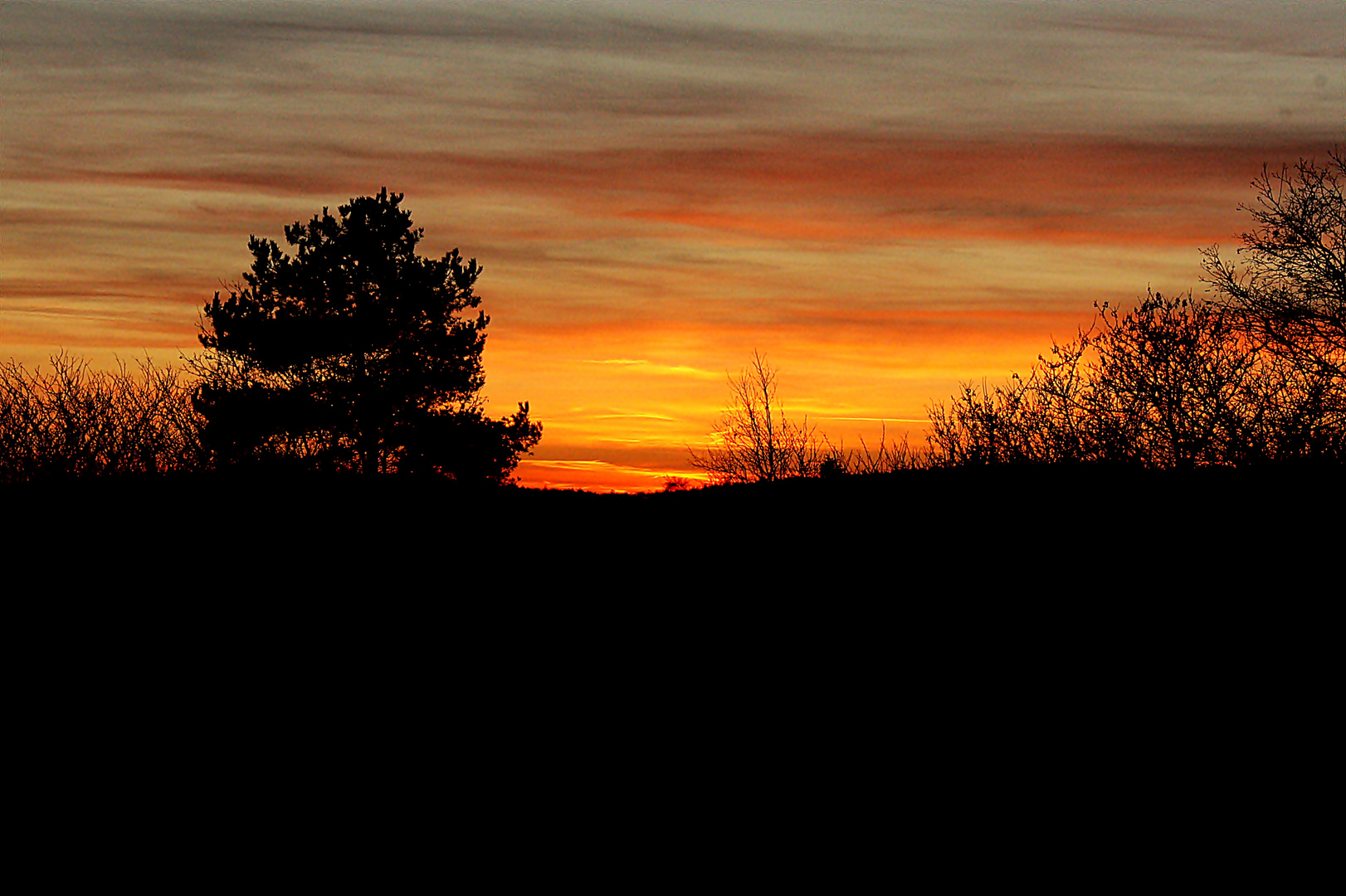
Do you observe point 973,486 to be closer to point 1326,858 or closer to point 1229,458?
point 1326,858

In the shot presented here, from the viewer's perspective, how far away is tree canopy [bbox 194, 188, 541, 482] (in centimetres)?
2764

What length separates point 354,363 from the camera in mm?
28484

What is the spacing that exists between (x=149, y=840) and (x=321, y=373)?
23.9m

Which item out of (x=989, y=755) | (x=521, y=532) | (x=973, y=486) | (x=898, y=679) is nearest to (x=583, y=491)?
(x=521, y=532)

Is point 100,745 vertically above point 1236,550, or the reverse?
point 1236,550

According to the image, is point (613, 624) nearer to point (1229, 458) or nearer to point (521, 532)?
point (521, 532)

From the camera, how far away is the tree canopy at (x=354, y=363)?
27641mm

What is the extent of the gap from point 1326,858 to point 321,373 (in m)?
26.5

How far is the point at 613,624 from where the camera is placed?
905cm

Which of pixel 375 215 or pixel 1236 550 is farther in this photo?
pixel 375 215

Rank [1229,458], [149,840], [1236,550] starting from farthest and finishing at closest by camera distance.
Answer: [1229,458], [1236,550], [149,840]

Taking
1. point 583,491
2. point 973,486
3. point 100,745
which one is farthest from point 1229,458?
point 100,745

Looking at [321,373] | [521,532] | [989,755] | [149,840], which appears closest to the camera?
[149,840]

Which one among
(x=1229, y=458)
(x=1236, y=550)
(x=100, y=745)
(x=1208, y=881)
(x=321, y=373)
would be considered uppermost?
(x=321, y=373)
